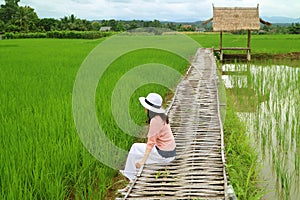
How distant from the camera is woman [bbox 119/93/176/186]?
2.84 metres

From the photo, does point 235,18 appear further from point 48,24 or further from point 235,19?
point 48,24

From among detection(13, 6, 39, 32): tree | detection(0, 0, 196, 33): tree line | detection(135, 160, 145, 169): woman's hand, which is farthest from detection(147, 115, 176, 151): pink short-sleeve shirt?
detection(13, 6, 39, 32): tree

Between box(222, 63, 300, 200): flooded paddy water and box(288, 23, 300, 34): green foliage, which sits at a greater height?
box(288, 23, 300, 34): green foliage

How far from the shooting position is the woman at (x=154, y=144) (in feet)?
9.31

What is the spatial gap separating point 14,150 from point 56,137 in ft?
1.75

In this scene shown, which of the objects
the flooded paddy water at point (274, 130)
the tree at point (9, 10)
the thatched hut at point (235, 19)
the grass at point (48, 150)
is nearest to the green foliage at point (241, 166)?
the flooded paddy water at point (274, 130)

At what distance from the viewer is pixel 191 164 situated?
2967 mm

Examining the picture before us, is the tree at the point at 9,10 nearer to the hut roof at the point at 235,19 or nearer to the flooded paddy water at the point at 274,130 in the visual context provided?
the hut roof at the point at 235,19

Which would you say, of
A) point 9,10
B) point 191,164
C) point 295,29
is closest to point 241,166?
point 191,164

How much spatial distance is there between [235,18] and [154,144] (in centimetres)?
1144

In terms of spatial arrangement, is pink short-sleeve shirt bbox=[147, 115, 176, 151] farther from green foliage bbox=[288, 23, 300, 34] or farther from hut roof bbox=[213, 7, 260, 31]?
green foliage bbox=[288, 23, 300, 34]

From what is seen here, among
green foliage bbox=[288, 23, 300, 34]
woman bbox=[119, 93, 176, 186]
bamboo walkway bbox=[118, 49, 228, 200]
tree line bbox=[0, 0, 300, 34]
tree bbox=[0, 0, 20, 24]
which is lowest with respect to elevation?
bamboo walkway bbox=[118, 49, 228, 200]

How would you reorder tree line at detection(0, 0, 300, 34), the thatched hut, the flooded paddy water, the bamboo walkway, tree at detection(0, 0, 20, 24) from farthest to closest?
tree at detection(0, 0, 20, 24), tree line at detection(0, 0, 300, 34), the thatched hut, the flooded paddy water, the bamboo walkway

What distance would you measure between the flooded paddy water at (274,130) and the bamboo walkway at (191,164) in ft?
1.50
